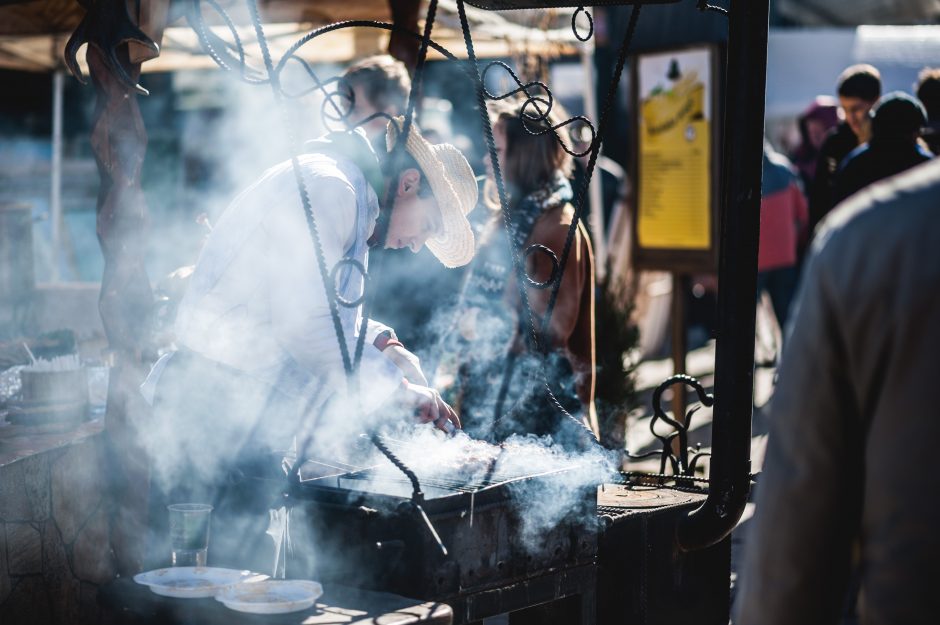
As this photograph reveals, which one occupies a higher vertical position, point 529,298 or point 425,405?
point 529,298

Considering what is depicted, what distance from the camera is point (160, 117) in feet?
34.2

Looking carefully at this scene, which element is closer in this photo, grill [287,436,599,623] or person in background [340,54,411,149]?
grill [287,436,599,623]

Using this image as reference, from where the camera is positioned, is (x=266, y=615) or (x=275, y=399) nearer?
(x=266, y=615)

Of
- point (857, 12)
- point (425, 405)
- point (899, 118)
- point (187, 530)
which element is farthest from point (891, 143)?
point (857, 12)

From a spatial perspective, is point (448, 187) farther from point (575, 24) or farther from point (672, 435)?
point (672, 435)

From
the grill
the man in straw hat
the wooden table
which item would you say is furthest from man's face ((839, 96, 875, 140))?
the wooden table

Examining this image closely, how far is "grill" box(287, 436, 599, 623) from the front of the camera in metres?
2.42

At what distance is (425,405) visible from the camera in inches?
112

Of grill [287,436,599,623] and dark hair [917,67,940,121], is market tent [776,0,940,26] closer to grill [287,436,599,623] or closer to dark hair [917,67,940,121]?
dark hair [917,67,940,121]

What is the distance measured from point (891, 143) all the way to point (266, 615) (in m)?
4.26

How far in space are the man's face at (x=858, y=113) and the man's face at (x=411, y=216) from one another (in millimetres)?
4222

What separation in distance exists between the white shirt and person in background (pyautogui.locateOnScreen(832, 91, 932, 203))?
336 centimetres

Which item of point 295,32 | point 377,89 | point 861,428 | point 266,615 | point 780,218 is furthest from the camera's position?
point 780,218

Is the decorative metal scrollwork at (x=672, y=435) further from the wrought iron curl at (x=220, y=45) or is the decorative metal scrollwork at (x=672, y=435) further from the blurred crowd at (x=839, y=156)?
the blurred crowd at (x=839, y=156)
